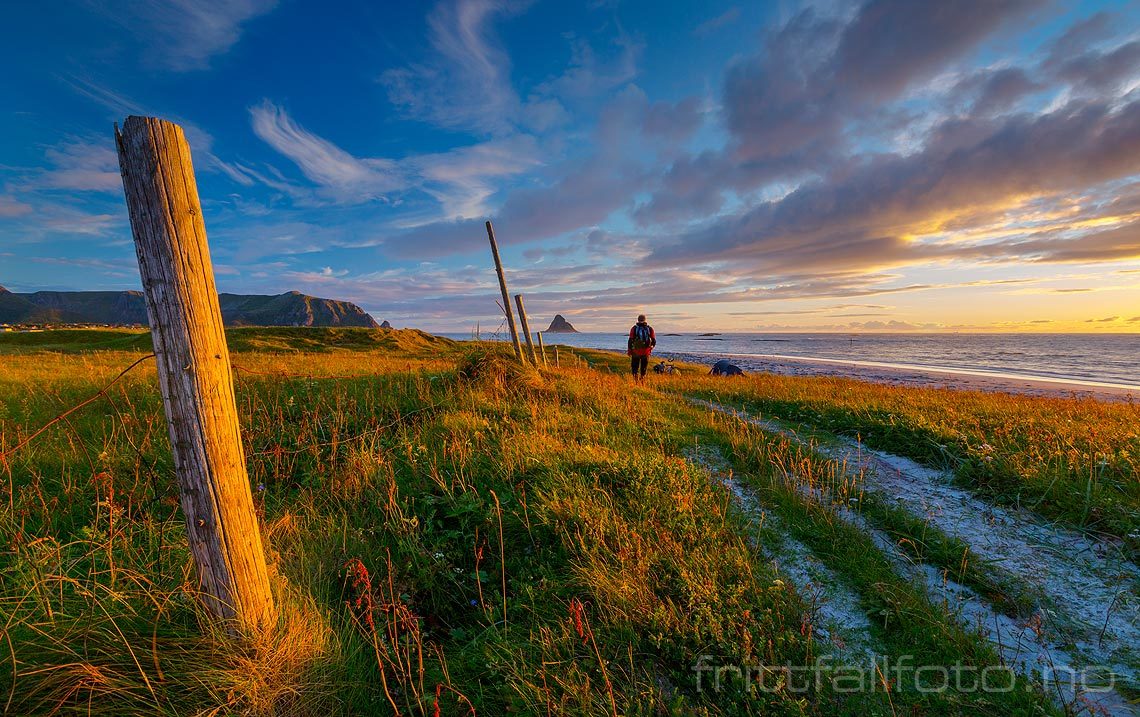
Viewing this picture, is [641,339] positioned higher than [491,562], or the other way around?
[641,339]

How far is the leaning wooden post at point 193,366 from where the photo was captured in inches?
94.0

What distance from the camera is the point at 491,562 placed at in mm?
4031

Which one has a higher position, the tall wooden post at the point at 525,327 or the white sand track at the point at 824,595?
the tall wooden post at the point at 525,327

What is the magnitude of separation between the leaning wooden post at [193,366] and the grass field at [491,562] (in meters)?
0.39

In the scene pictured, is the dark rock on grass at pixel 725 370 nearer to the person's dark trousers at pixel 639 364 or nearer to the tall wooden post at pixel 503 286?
the person's dark trousers at pixel 639 364

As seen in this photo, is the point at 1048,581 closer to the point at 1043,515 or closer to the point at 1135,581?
the point at 1135,581

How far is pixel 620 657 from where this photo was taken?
2.90m

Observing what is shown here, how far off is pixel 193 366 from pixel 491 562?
2.90 metres

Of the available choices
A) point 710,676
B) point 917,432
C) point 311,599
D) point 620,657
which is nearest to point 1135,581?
point 917,432

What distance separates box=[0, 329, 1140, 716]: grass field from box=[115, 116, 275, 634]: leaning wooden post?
1.26 ft

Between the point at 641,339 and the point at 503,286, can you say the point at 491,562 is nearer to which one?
the point at 503,286

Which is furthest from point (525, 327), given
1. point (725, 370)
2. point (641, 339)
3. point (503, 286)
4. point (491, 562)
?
point (725, 370)

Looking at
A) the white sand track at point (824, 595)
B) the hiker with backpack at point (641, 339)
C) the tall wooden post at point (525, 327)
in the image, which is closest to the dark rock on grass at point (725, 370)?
the hiker with backpack at point (641, 339)

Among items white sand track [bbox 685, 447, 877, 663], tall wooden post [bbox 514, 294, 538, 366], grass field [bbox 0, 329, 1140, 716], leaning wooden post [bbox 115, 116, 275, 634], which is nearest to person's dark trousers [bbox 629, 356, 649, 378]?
tall wooden post [bbox 514, 294, 538, 366]
